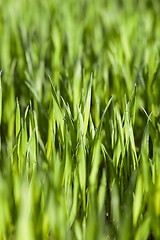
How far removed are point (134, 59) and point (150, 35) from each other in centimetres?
38

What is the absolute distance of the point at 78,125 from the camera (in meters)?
0.73

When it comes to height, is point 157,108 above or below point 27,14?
below

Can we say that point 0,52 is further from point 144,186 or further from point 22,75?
point 144,186

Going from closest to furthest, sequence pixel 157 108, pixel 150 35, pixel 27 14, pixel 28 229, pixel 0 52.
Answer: pixel 28 229
pixel 157 108
pixel 0 52
pixel 150 35
pixel 27 14

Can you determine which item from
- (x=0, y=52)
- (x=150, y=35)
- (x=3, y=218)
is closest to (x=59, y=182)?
(x=3, y=218)

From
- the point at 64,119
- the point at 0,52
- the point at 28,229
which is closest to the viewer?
the point at 28,229

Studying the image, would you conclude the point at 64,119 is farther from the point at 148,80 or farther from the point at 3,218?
the point at 148,80

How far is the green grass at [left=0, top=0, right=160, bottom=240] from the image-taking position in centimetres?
56

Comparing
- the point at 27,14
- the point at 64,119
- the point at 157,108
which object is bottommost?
the point at 157,108

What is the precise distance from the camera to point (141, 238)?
53 centimetres

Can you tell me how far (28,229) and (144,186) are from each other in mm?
257

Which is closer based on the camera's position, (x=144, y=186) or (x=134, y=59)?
(x=144, y=186)

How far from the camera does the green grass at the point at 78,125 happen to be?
563 mm

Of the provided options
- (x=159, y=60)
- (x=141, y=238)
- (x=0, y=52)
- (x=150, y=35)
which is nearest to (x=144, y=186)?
(x=141, y=238)
